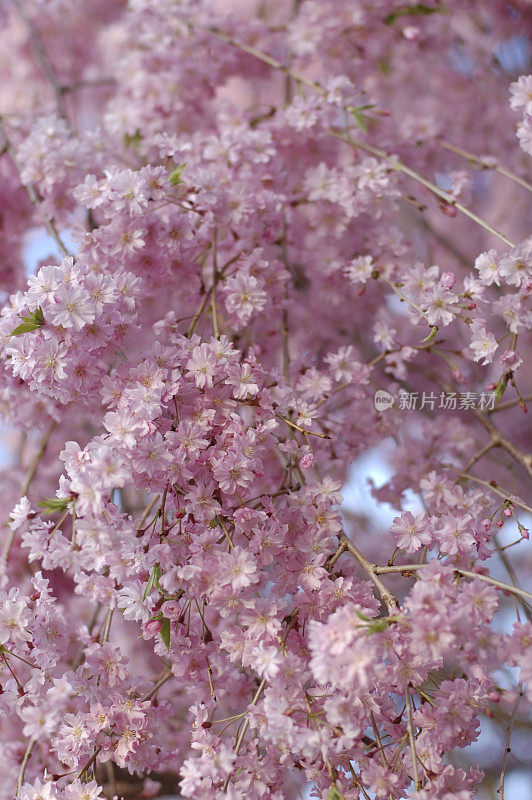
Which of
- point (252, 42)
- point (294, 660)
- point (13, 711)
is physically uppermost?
point (252, 42)

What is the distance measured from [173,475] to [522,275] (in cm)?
58

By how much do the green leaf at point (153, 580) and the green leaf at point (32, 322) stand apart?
340mm

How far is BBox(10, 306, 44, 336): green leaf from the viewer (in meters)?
0.92

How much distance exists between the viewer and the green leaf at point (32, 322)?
0.92 m

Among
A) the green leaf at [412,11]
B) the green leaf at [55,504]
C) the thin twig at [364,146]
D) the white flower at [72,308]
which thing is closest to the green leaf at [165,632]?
the green leaf at [55,504]

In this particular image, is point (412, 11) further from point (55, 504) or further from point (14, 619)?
point (14, 619)

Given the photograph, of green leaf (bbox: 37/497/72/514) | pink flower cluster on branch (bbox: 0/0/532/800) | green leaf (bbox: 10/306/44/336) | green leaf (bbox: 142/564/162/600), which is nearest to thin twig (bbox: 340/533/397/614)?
pink flower cluster on branch (bbox: 0/0/532/800)

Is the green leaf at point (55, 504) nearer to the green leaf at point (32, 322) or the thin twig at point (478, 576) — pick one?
the green leaf at point (32, 322)

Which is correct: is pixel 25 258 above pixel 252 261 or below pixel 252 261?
below

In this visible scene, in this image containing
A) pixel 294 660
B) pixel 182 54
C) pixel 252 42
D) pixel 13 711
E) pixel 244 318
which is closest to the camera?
pixel 294 660

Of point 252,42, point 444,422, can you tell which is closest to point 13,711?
point 444,422

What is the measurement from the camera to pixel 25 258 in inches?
66.3

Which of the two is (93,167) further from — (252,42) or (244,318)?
(252,42)

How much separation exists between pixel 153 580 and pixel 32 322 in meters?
0.36
